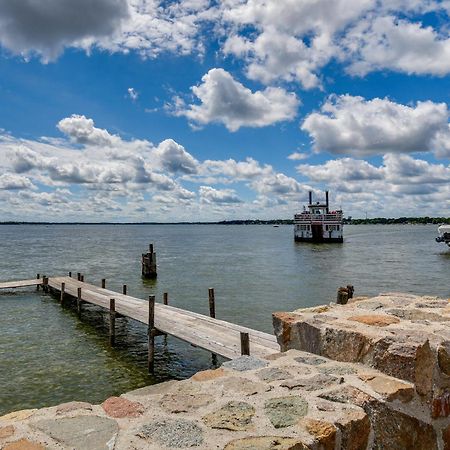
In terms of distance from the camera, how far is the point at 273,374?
3742mm

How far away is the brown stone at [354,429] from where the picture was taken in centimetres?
291

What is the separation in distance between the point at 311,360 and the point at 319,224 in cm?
8515

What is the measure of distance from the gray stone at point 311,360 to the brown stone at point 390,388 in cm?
51

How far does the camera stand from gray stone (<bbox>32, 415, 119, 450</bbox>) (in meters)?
2.67

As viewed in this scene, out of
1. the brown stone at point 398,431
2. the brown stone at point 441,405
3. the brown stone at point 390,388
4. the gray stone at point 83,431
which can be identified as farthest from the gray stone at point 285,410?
the brown stone at point 441,405

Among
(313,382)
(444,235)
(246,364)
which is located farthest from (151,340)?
(444,235)

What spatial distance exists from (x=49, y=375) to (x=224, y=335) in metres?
5.19

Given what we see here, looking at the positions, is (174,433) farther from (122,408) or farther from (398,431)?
(398,431)

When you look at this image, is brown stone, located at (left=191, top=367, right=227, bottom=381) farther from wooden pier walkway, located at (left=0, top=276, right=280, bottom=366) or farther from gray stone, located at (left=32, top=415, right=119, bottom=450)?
wooden pier walkway, located at (left=0, top=276, right=280, bottom=366)

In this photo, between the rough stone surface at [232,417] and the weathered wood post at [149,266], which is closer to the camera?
the rough stone surface at [232,417]

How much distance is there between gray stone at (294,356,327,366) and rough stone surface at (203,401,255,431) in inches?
40.8

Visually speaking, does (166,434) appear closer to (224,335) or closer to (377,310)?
(377,310)

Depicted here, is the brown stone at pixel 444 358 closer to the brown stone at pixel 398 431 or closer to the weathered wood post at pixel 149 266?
the brown stone at pixel 398 431

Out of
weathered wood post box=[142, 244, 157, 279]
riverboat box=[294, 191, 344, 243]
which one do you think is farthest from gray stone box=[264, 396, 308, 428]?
riverboat box=[294, 191, 344, 243]
